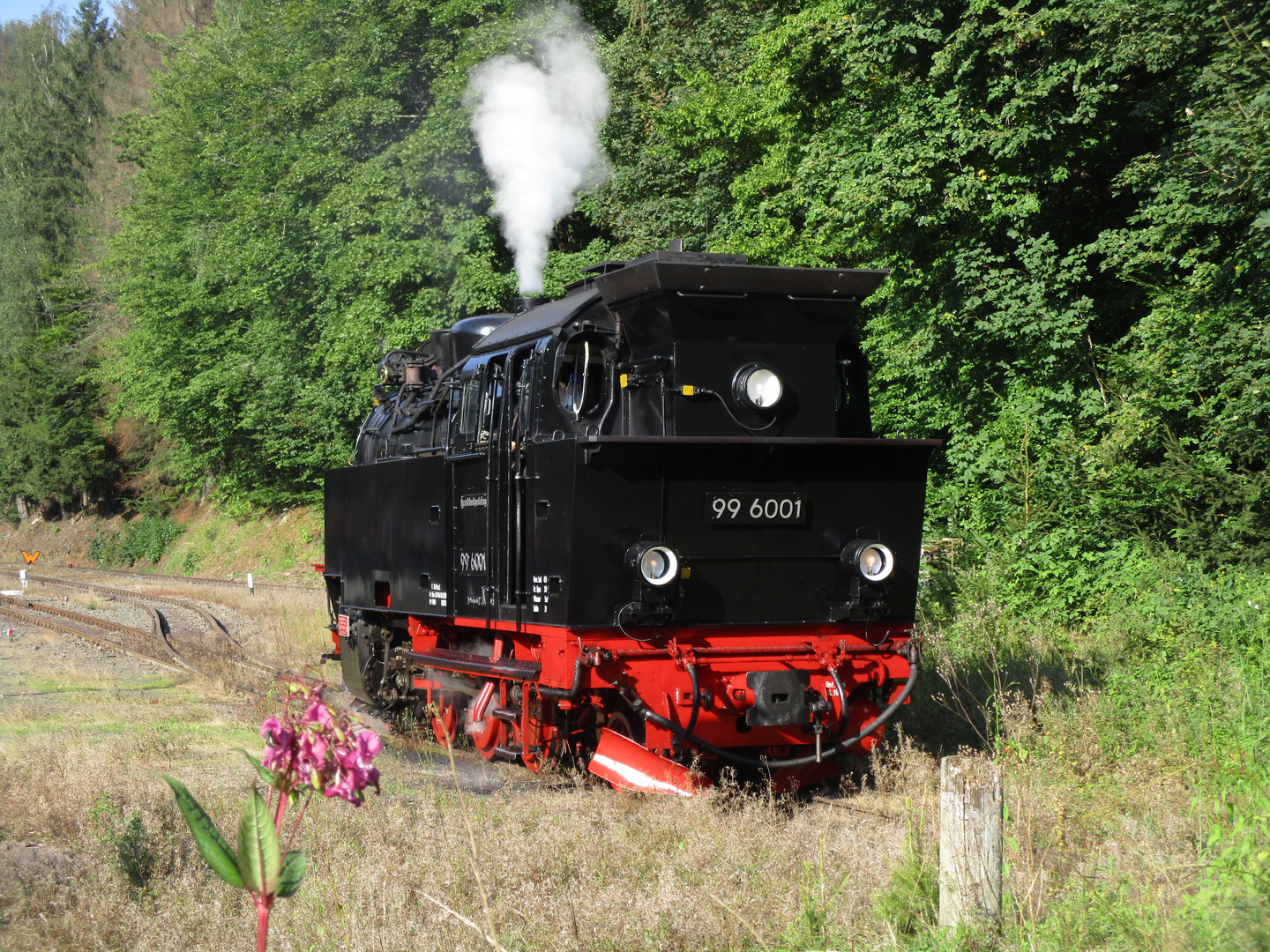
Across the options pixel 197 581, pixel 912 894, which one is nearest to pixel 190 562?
pixel 197 581

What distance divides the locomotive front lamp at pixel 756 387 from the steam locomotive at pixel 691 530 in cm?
1

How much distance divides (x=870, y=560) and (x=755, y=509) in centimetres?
81

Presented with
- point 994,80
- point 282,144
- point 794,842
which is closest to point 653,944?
point 794,842

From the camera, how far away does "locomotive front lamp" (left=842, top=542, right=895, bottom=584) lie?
6.97 m

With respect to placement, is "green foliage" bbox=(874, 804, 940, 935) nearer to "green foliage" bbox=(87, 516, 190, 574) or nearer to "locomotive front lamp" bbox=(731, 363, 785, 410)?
"locomotive front lamp" bbox=(731, 363, 785, 410)

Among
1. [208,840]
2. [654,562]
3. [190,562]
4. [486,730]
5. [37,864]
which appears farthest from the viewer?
[190,562]

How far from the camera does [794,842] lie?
562 cm

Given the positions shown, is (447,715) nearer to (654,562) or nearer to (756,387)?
(654,562)

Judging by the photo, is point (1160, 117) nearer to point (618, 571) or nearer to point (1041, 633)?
point (1041, 633)

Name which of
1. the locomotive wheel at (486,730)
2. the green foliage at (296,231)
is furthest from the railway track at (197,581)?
the locomotive wheel at (486,730)

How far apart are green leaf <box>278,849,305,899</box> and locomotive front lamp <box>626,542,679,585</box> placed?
378 centimetres

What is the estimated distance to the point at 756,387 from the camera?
22.4 ft

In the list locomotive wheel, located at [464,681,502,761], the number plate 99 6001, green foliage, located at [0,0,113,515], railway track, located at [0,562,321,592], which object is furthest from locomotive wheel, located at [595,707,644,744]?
green foliage, located at [0,0,113,515]

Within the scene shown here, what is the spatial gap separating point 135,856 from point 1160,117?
1187 cm
